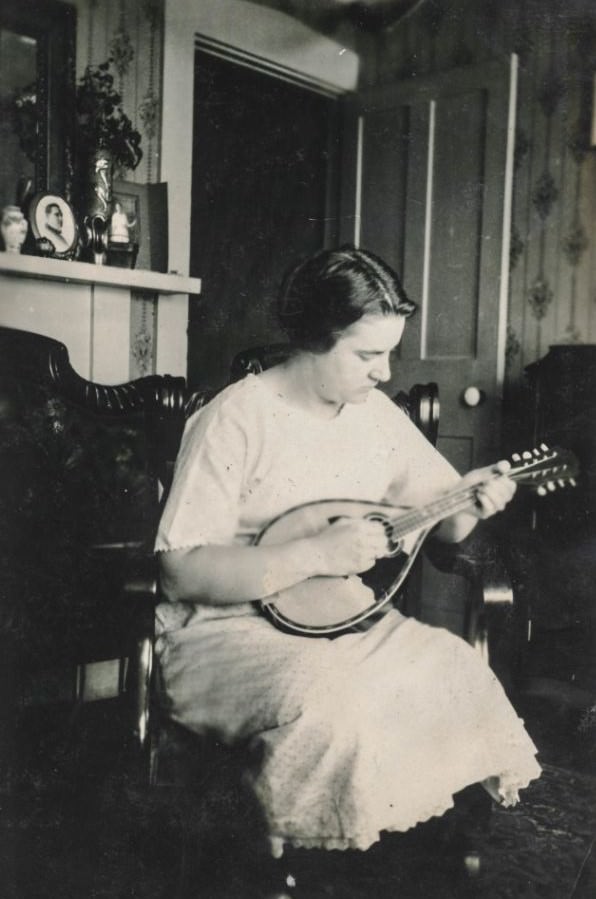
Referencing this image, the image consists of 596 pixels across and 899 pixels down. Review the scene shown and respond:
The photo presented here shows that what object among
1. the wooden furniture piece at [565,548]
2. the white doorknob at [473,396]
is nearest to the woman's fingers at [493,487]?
the wooden furniture piece at [565,548]

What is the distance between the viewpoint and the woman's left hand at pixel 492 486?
143 centimetres

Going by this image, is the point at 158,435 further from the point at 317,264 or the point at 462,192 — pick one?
the point at 462,192

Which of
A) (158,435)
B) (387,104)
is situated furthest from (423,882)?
(387,104)

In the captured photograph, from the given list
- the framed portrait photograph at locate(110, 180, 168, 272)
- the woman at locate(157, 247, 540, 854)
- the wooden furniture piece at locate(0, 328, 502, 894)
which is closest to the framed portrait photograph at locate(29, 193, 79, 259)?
the framed portrait photograph at locate(110, 180, 168, 272)

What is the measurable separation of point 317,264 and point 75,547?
3.30 feet

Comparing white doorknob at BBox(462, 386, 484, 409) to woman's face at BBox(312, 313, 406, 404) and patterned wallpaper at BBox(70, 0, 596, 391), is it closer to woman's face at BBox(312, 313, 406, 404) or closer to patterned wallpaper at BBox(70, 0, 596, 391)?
patterned wallpaper at BBox(70, 0, 596, 391)

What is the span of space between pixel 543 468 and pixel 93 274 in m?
1.68

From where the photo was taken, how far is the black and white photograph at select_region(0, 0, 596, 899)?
1339mm

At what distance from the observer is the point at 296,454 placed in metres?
1.50

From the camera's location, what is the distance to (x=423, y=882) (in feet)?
5.08

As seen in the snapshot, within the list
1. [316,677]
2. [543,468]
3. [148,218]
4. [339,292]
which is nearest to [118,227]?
Result: [148,218]

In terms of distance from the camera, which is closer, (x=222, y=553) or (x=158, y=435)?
(x=222, y=553)

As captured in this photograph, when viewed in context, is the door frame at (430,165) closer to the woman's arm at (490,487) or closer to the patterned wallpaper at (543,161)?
the patterned wallpaper at (543,161)

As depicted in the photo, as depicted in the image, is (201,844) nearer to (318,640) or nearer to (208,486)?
(318,640)
